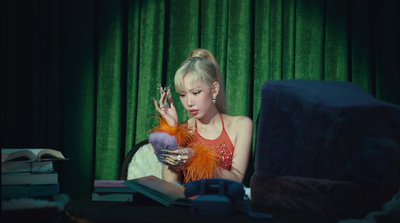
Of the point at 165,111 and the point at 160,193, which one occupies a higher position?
the point at 165,111

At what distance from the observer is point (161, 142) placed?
1.58 m

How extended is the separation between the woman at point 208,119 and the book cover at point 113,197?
0.55 meters

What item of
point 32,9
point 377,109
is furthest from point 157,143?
point 32,9

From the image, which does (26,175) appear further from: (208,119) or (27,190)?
(208,119)

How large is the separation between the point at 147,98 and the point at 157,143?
982mm

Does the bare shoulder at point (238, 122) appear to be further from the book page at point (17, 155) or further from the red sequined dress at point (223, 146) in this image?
the book page at point (17, 155)

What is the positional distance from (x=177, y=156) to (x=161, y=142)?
128mm

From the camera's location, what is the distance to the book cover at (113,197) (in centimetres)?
131

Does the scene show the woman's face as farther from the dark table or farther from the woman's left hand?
the dark table

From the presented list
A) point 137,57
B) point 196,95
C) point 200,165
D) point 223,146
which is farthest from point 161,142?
point 137,57

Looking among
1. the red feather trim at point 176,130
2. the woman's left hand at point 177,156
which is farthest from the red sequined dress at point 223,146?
the woman's left hand at point 177,156

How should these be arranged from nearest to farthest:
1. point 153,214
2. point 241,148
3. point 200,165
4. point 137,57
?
1. point 153,214
2. point 200,165
3. point 241,148
4. point 137,57

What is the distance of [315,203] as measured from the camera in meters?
1.13

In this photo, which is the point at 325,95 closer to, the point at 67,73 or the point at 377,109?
the point at 377,109
